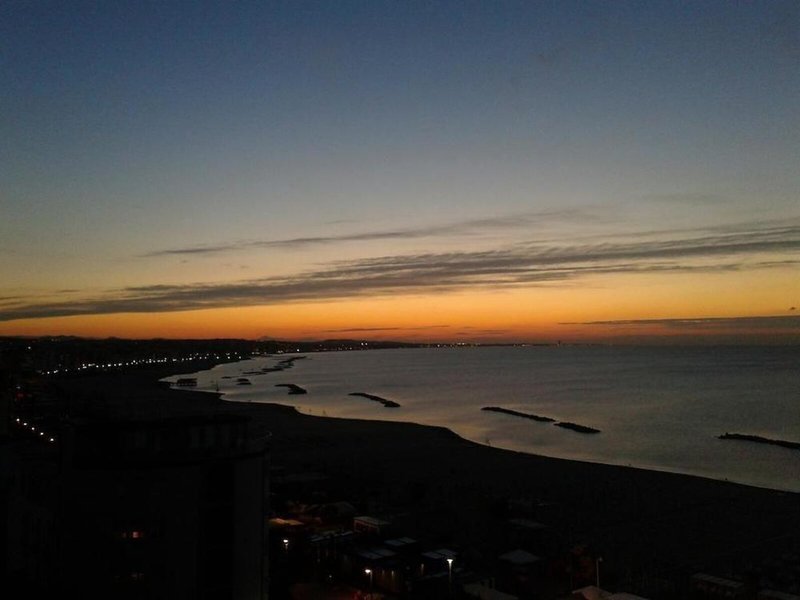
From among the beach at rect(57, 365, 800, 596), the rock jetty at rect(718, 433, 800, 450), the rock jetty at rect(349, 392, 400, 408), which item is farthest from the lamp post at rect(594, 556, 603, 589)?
the rock jetty at rect(349, 392, 400, 408)

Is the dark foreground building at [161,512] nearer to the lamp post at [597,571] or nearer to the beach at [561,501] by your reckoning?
the beach at [561,501]

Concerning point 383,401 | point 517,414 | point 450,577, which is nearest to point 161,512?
point 450,577

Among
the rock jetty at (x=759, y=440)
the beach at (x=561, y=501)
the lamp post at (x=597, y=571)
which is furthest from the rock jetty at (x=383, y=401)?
the lamp post at (x=597, y=571)

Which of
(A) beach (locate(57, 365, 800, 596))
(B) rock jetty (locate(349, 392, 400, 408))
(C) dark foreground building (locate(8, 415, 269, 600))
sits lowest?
(B) rock jetty (locate(349, 392, 400, 408))

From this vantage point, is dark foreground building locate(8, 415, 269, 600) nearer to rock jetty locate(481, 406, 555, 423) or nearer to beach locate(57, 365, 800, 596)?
beach locate(57, 365, 800, 596)

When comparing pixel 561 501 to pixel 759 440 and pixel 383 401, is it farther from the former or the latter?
pixel 383 401

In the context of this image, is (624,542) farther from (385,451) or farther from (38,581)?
(385,451)
